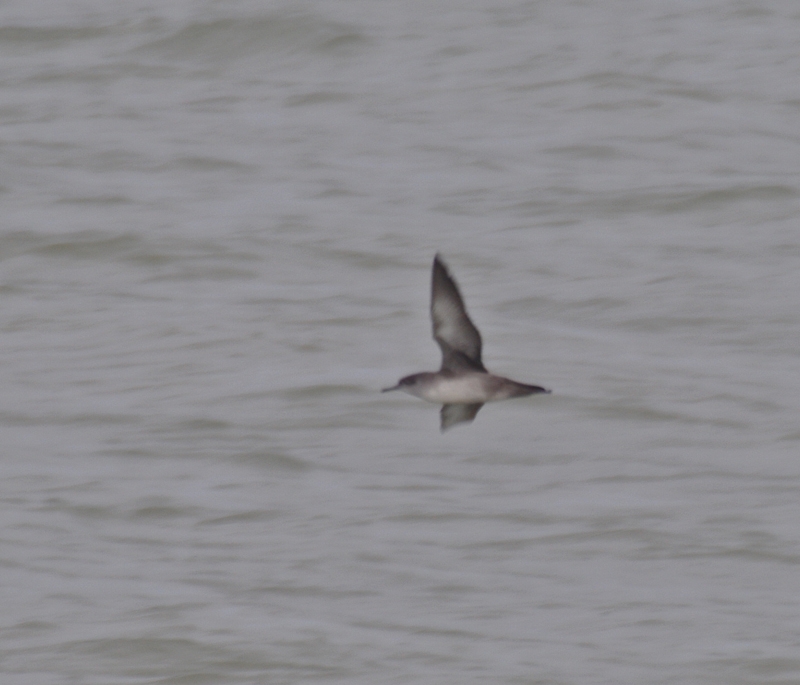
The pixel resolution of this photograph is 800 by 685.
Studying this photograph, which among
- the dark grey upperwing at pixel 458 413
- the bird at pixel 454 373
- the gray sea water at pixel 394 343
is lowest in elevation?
the gray sea water at pixel 394 343

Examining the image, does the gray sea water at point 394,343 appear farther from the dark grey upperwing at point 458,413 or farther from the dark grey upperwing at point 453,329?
the dark grey upperwing at point 453,329

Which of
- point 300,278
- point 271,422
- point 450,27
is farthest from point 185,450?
point 450,27

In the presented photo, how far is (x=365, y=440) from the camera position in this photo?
1193 cm

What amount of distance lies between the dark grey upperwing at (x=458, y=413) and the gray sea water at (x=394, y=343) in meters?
1.80

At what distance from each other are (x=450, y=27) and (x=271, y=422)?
10905mm

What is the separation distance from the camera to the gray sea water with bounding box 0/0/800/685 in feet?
31.7

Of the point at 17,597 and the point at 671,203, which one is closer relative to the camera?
the point at 17,597

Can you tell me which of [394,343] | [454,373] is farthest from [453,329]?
[394,343]

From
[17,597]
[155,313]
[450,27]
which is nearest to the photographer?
[17,597]

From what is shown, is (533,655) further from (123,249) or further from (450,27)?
(450,27)

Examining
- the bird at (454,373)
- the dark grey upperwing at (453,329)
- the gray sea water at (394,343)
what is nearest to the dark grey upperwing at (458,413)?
the bird at (454,373)

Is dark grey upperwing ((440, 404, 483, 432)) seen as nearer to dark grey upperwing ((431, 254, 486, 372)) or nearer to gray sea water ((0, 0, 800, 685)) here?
dark grey upperwing ((431, 254, 486, 372))

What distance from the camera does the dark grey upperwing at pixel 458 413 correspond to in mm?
7656

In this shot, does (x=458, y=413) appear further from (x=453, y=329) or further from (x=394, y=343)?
(x=394, y=343)
